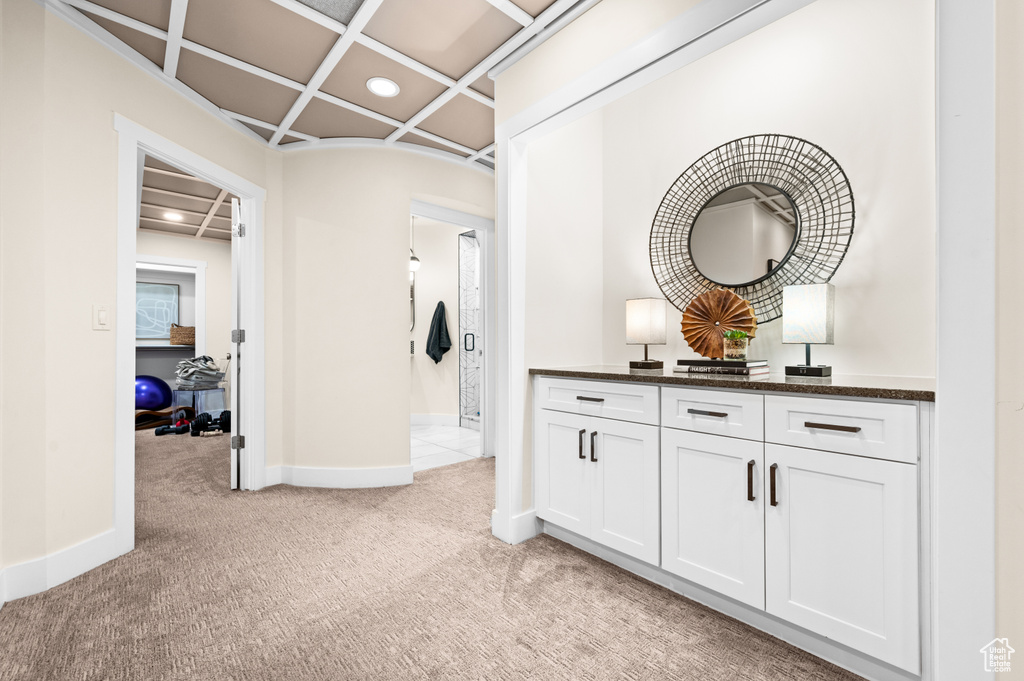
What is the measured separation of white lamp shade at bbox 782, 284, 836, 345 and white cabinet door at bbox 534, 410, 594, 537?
0.92m

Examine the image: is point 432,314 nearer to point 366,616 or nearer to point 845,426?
point 366,616

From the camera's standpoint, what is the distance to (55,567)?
6.49 feet

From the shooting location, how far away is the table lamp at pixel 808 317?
1.75 m

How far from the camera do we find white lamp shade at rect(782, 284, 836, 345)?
1.76m

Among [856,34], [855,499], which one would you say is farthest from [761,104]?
[855,499]

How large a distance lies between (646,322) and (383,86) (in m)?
1.96

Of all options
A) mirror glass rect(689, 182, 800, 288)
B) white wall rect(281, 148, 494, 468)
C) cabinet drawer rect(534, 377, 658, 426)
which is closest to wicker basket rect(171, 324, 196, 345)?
white wall rect(281, 148, 494, 468)

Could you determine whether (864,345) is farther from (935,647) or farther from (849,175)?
(935,647)

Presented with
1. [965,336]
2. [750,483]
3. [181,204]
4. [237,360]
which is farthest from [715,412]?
[181,204]

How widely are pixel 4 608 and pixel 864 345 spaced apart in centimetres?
348

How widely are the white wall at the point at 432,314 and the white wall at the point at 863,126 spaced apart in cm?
374

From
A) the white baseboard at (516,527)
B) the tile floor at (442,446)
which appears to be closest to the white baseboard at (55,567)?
the white baseboard at (516,527)

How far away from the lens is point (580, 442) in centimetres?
218

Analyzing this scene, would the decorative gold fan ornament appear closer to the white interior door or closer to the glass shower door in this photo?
the white interior door
